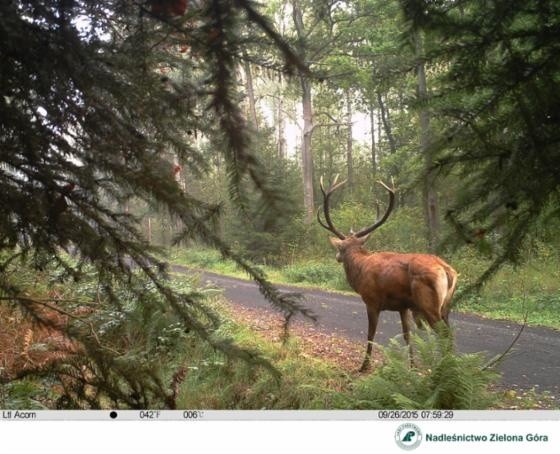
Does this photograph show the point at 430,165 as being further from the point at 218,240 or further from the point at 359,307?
the point at 359,307

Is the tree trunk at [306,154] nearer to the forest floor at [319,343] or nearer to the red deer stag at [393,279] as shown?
the red deer stag at [393,279]

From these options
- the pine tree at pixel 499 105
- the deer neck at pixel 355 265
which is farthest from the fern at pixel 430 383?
the deer neck at pixel 355 265

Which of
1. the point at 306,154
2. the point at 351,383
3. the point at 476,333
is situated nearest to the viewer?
the point at 351,383

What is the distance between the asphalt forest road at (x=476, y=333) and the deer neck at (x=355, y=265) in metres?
0.40

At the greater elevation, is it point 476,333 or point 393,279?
point 393,279

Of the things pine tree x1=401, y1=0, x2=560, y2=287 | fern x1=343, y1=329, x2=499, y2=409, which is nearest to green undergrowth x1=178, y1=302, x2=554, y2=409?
Result: fern x1=343, y1=329, x2=499, y2=409

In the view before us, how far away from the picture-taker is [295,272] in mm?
5574

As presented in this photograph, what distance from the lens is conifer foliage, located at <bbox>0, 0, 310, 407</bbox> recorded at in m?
1.07

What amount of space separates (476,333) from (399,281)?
4.85 feet

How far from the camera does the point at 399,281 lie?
12.3 ft

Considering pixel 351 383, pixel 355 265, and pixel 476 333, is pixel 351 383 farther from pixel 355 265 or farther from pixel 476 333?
pixel 476 333

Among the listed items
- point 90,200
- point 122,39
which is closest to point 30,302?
point 90,200
